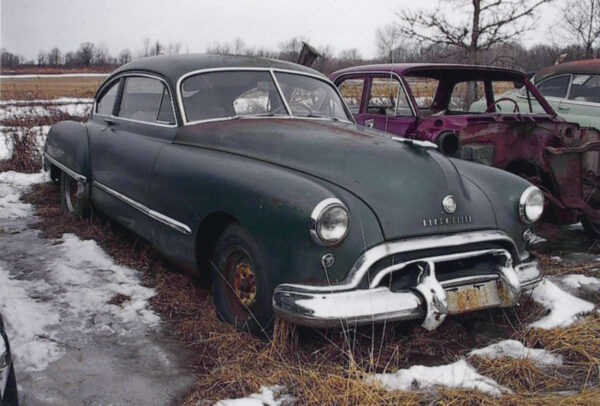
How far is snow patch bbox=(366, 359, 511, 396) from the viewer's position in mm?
2619

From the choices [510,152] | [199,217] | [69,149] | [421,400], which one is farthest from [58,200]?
[421,400]

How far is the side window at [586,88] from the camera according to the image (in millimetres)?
7309

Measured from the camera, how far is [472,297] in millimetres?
3020

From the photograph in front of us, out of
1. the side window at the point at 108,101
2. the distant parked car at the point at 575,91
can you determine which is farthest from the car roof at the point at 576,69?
the side window at the point at 108,101

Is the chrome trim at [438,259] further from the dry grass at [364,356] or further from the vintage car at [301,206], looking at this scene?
the dry grass at [364,356]

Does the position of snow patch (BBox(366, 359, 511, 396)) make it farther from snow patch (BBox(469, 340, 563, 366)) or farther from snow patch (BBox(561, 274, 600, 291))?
snow patch (BBox(561, 274, 600, 291))

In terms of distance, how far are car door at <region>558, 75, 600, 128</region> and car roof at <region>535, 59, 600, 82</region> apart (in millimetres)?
64

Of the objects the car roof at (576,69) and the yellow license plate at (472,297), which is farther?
the car roof at (576,69)

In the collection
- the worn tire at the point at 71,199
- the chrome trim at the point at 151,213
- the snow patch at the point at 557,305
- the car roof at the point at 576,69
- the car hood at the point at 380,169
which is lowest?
the snow patch at the point at 557,305

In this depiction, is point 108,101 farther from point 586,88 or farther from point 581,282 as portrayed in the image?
point 586,88

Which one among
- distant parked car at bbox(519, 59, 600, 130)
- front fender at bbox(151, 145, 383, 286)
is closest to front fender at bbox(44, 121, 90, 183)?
front fender at bbox(151, 145, 383, 286)

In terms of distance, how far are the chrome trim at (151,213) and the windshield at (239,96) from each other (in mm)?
702

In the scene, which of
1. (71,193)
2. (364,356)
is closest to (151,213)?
(364,356)

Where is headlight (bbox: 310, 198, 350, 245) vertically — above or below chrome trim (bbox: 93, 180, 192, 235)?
above
